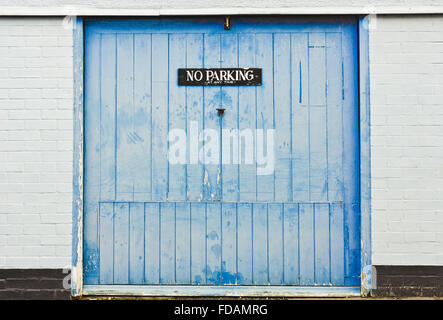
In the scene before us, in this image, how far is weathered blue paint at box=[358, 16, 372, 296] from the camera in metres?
3.77

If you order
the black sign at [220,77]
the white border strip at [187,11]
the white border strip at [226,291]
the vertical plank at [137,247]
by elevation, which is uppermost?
the white border strip at [187,11]

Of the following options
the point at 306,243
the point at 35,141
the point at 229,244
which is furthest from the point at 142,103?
the point at 306,243

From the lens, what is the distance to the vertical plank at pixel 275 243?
387 cm

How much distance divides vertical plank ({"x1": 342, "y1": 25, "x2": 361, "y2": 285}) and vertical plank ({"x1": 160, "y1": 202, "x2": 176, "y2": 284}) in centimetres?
162

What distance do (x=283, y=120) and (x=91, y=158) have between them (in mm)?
1842

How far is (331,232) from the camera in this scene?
3.87 metres

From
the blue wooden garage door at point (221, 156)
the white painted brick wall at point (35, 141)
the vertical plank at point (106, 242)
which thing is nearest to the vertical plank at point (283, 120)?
A: the blue wooden garage door at point (221, 156)

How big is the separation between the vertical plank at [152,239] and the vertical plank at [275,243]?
1051mm

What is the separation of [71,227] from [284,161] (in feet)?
6.78

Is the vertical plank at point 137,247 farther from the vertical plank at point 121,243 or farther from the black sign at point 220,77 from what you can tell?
the black sign at point 220,77

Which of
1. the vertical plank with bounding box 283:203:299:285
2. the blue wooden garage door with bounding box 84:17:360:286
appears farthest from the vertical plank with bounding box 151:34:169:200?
the vertical plank with bounding box 283:203:299:285

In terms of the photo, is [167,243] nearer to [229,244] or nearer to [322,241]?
[229,244]

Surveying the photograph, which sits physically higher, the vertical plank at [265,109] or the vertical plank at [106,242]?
the vertical plank at [265,109]

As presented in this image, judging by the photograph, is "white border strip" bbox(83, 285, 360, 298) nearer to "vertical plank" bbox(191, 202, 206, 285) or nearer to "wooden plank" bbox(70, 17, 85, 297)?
"vertical plank" bbox(191, 202, 206, 285)
